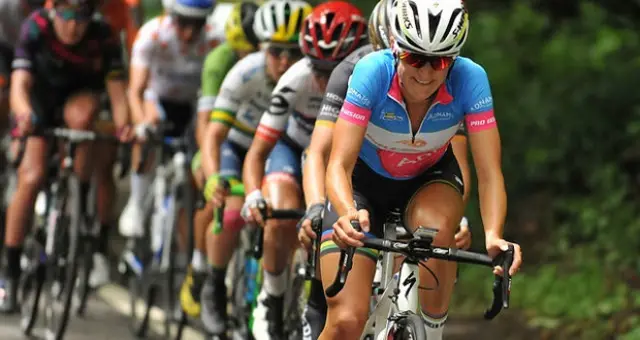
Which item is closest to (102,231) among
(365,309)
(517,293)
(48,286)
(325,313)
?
(48,286)

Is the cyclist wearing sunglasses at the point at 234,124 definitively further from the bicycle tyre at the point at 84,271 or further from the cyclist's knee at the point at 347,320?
the cyclist's knee at the point at 347,320

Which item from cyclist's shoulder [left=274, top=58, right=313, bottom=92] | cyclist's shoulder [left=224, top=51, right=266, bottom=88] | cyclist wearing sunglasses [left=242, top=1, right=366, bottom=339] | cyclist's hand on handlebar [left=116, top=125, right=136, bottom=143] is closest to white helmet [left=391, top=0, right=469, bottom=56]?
cyclist wearing sunglasses [left=242, top=1, right=366, bottom=339]

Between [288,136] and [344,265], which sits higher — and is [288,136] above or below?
below

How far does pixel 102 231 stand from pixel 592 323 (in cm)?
372

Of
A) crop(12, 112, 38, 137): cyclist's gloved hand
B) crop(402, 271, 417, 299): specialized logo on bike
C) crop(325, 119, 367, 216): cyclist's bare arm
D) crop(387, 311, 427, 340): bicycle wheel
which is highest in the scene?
crop(325, 119, 367, 216): cyclist's bare arm

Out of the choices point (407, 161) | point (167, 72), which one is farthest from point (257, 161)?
point (167, 72)

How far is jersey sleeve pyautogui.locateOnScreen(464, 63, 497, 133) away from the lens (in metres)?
7.28

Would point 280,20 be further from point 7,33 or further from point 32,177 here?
point 7,33

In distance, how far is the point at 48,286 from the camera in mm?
11211

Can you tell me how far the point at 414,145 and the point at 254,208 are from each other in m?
1.46

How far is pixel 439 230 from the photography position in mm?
7238

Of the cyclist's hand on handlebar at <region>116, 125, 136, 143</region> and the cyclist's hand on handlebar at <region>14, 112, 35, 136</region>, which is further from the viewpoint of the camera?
the cyclist's hand on handlebar at <region>116, 125, 136, 143</region>

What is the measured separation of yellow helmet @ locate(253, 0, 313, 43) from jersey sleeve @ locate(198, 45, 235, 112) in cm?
101

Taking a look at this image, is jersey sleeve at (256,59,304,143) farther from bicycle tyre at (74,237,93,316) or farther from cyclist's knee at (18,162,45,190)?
bicycle tyre at (74,237,93,316)
